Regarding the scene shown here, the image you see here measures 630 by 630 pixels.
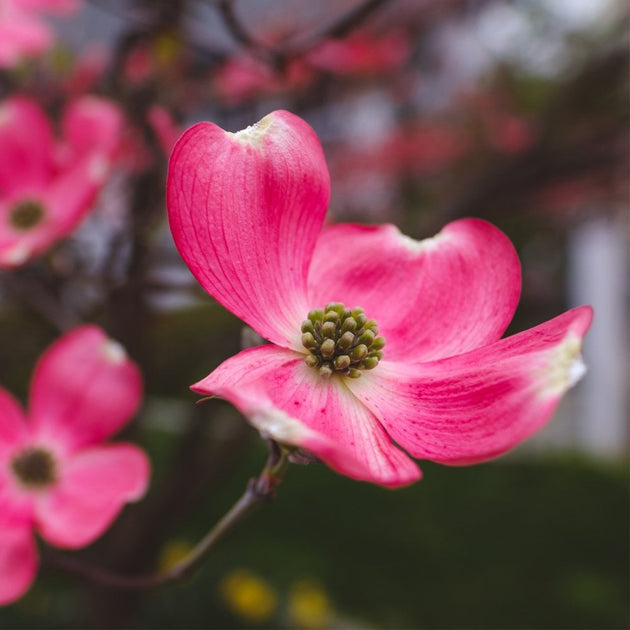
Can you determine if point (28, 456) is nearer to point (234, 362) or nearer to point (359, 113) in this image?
point (234, 362)

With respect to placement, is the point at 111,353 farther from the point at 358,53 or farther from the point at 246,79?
the point at 358,53

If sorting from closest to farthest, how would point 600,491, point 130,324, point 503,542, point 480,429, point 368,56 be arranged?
point 480,429, point 130,324, point 368,56, point 503,542, point 600,491

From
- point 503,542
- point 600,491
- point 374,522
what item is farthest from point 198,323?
point 600,491

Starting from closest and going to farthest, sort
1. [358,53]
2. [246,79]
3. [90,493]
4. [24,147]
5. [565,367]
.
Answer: [565,367]
[90,493]
[24,147]
[246,79]
[358,53]

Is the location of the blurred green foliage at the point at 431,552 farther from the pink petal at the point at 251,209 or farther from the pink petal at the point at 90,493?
the pink petal at the point at 251,209

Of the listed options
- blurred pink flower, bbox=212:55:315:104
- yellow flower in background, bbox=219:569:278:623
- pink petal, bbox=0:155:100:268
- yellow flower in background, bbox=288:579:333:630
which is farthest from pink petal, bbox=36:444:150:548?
yellow flower in background, bbox=288:579:333:630

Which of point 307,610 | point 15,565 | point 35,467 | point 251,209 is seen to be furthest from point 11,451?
point 307,610

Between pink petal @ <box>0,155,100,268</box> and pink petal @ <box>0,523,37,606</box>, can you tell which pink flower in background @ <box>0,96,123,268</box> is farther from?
pink petal @ <box>0,523,37,606</box>
